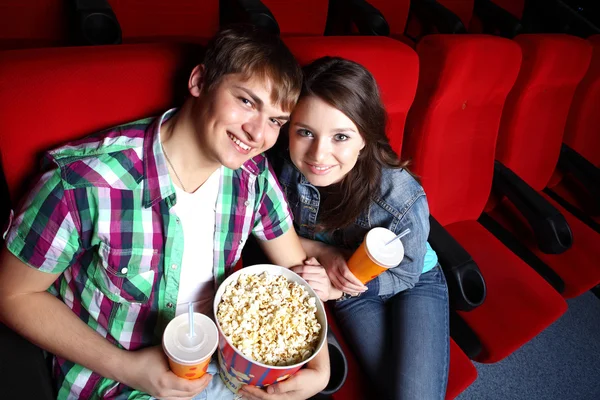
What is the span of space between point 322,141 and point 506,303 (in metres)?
1.01

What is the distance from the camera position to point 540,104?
215 cm

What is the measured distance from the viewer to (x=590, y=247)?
6.79ft

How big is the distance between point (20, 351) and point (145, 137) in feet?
1.64

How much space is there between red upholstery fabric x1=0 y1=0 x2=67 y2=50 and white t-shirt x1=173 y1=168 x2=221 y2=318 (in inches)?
34.6

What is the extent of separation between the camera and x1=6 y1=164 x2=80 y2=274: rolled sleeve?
2.84ft

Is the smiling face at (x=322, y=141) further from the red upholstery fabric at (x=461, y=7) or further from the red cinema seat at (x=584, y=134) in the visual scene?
the red upholstery fabric at (x=461, y=7)

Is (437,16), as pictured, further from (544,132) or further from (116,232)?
(116,232)

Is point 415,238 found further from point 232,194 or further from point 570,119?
point 570,119

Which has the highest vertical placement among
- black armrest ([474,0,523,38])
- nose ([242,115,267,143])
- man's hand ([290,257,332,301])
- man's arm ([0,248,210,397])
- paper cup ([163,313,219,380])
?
nose ([242,115,267,143])

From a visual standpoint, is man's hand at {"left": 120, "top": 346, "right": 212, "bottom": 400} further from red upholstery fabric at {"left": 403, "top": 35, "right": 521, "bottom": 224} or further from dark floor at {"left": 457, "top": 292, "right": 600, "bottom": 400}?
dark floor at {"left": 457, "top": 292, "right": 600, "bottom": 400}

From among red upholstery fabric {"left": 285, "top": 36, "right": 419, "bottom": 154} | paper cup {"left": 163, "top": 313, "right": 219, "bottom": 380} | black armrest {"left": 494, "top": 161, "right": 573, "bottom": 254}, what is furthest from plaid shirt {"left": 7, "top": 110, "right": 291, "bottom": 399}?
black armrest {"left": 494, "top": 161, "right": 573, "bottom": 254}

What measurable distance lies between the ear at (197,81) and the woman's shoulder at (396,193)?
0.63m

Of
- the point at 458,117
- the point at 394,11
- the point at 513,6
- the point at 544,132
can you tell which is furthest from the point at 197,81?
the point at 513,6

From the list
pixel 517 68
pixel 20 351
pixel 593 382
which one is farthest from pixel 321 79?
pixel 593 382
